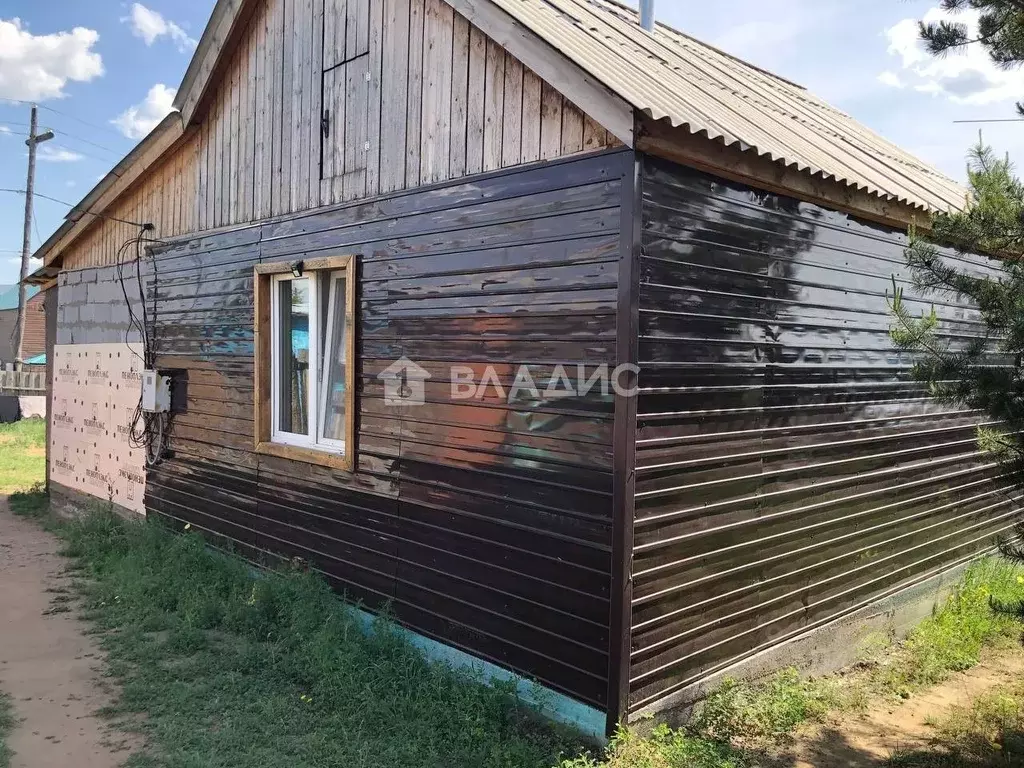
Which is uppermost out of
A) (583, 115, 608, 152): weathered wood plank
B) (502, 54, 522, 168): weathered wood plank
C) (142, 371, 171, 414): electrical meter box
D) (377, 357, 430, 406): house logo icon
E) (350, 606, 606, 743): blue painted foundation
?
(502, 54, 522, 168): weathered wood plank

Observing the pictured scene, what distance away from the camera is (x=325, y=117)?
5.91 m

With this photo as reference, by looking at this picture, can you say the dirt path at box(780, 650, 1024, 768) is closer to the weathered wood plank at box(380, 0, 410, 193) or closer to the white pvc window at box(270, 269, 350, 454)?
the white pvc window at box(270, 269, 350, 454)

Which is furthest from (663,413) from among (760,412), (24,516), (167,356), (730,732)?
(24,516)

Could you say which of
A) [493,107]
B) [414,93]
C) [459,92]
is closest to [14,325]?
[414,93]

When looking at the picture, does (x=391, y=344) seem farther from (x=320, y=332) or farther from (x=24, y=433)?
(x=24, y=433)

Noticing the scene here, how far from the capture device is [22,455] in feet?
53.9

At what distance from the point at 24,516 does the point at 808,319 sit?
10.5 m

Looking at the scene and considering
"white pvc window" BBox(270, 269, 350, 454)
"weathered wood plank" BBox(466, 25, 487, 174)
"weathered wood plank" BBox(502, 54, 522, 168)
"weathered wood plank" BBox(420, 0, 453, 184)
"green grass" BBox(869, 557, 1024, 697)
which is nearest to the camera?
"weathered wood plank" BBox(502, 54, 522, 168)

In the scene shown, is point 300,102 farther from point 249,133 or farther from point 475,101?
point 475,101

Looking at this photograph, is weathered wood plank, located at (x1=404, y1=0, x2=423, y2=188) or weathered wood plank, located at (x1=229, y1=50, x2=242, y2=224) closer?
weathered wood plank, located at (x1=404, y1=0, x2=423, y2=188)

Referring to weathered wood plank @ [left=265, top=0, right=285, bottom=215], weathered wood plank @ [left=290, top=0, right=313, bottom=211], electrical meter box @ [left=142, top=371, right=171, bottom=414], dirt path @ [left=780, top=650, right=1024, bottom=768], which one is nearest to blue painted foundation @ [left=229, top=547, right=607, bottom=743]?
dirt path @ [left=780, top=650, right=1024, bottom=768]

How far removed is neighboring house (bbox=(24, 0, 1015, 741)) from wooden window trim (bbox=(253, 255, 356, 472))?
3 centimetres

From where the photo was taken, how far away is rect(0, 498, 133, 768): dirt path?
→ 4.21 metres

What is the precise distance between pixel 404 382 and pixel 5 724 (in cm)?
307
